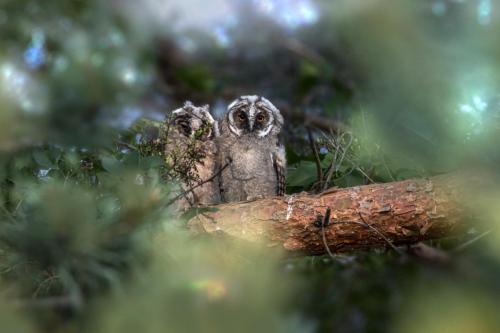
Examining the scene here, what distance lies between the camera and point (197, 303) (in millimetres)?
535

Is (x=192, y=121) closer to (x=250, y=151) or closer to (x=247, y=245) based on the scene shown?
(x=250, y=151)

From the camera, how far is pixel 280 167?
331 cm

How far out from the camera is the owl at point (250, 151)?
3.36 meters

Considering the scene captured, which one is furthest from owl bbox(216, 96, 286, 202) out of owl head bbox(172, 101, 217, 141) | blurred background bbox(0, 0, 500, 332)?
blurred background bbox(0, 0, 500, 332)

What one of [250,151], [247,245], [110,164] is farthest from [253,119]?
[247,245]

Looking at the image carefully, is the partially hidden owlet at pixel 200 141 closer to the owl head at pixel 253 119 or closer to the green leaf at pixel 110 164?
the owl head at pixel 253 119

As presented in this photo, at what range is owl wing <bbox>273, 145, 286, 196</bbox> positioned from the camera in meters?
3.20

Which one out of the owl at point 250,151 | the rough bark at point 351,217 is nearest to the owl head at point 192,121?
the owl at point 250,151

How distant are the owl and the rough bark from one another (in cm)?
92

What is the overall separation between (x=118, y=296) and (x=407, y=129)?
0.40 m

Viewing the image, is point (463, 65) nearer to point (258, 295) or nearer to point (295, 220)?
point (258, 295)

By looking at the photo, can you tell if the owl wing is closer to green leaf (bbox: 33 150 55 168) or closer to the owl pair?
the owl pair

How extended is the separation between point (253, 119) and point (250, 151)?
0.61ft

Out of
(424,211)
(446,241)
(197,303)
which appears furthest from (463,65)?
(446,241)
